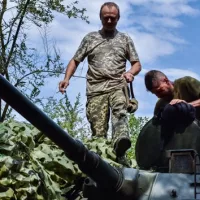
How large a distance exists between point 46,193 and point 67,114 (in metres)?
9.56

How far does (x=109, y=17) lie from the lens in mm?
9195

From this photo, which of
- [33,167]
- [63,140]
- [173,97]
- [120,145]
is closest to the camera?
[63,140]

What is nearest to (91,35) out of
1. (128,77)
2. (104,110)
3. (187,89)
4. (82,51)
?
(82,51)

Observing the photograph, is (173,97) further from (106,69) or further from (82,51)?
(82,51)

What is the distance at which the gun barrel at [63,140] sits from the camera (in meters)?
6.00

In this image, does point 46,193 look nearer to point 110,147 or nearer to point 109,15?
point 110,147

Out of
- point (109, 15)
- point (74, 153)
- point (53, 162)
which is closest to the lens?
point (74, 153)

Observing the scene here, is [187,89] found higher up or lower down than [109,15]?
lower down

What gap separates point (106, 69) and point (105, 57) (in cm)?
16

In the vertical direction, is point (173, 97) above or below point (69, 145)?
above

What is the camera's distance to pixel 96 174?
273 inches

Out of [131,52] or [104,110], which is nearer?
[104,110]

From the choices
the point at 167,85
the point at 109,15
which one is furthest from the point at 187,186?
the point at 109,15

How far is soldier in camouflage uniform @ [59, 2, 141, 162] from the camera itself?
9039mm
